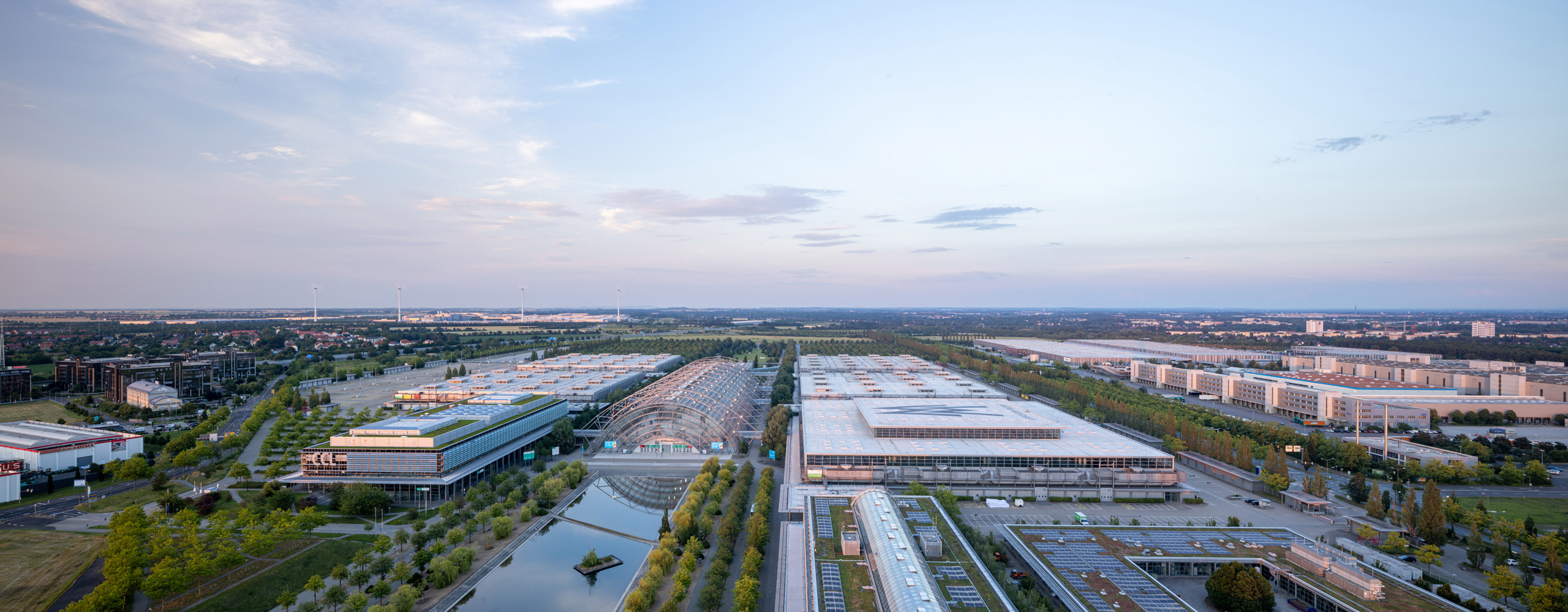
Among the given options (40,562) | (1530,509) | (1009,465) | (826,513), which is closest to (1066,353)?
(1530,509)

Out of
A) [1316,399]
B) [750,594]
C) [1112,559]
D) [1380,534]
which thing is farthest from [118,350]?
[1316,399]

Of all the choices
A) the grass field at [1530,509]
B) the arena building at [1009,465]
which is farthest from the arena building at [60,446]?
the grass field at [1530,509]

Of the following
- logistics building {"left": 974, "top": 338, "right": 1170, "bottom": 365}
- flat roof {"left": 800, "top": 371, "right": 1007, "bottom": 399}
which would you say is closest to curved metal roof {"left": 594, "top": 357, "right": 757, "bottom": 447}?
flat roof {"left": 800, "top": 371, "right": 1007, "bottom": 399}

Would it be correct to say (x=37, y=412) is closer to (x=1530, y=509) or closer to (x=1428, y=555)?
(x=1428, y=555)

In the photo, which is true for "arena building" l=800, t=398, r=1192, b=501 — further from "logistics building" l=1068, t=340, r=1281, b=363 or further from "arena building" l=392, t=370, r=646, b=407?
"logistics building" l=1068, t=340, r=1281, b=363

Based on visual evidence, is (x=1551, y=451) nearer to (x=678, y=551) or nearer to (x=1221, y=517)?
(x=1221, y=517)

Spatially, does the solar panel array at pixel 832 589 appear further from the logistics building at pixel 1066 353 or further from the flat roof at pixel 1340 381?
the logistics building at pixel 1066 353
